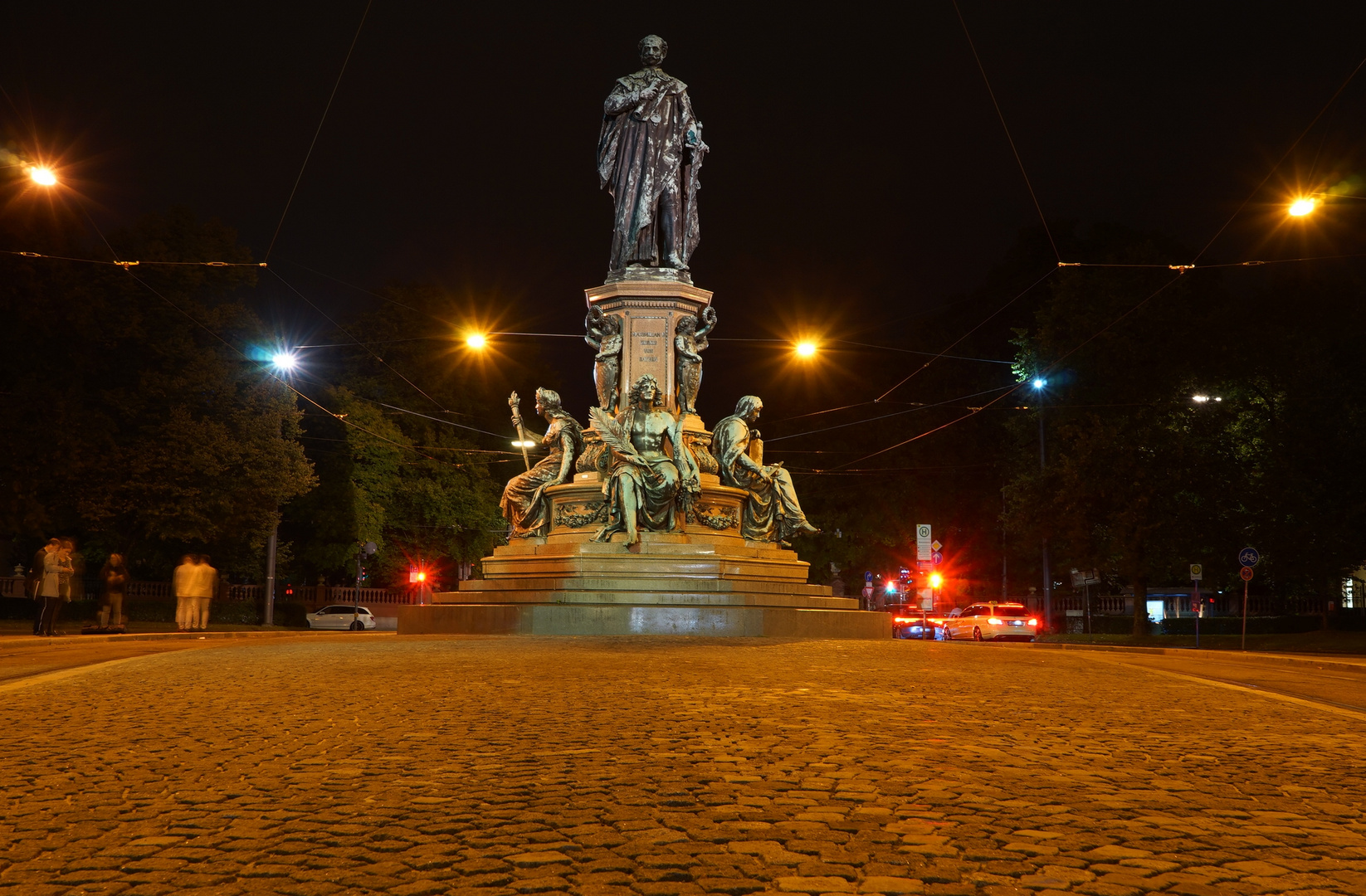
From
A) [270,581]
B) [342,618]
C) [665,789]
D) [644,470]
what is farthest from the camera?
[342,618]

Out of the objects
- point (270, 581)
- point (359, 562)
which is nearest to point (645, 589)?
point (270, 581)

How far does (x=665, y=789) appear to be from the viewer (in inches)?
203

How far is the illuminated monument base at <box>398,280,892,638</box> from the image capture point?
17.0 metres

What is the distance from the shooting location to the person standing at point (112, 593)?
23734mm

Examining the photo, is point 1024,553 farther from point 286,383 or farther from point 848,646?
point 848,646

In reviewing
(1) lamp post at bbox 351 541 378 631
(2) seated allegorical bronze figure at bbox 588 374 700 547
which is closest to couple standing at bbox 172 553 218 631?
(2) seated allegorical bronze figure at bbox 588 374 700 547

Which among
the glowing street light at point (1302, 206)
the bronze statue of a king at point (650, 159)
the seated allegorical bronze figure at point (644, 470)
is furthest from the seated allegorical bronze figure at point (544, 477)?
the glowing street light at point (1302, 206)

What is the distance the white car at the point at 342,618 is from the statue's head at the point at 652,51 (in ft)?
97.1

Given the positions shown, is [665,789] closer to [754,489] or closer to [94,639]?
[754,489]

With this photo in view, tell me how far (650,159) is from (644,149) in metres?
0.21

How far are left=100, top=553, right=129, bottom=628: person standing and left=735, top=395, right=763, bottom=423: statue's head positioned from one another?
12.1 metres

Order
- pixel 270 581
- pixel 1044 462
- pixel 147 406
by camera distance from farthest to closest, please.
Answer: pixel 1044 462 < pixel 270 581 < pixel 147 406

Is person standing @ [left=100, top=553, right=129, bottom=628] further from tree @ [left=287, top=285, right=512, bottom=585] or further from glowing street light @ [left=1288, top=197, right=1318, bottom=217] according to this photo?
tree @ [left=287, top=285, right=512, bottom=585]

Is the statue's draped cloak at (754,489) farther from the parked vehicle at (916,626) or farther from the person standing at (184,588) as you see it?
the parked vehicle at (916,626)
